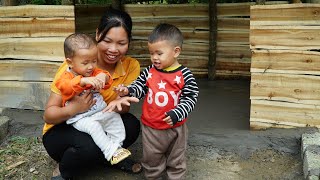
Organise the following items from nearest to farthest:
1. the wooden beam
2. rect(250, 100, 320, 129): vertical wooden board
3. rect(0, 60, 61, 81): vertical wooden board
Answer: rect(250, 100, 320, 129): vertical wooden board, rect(0, 60, 61, 81): vertical wooden board, the wooden beam

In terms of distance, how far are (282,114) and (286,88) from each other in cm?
25

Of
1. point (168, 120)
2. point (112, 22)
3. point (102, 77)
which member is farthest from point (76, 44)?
point (168, 120)

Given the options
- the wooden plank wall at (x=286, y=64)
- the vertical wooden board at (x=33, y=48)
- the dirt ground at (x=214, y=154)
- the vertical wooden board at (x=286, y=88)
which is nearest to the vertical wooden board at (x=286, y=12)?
the wooden plank wall at (x=286, y=64)

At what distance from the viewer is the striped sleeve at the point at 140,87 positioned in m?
2.90

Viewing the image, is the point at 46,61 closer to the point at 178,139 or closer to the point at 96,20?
the point at 178,139

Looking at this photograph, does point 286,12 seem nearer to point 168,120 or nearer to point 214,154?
point 214,154

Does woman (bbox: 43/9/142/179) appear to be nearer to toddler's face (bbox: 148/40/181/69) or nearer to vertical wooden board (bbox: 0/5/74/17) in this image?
toddler's face (bbox: 148/40/181/69)

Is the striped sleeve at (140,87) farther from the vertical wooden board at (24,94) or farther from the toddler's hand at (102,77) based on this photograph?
the vertical wooden board at (24,94)

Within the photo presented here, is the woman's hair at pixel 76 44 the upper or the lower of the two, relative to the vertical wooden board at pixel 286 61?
upper

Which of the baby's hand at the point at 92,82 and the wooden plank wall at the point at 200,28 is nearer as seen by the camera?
the baby's hand at the point at 92,82

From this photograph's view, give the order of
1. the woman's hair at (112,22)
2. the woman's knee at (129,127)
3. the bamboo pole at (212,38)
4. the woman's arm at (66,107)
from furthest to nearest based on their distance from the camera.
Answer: the bamboo pole at (212,38)
the woman's knee at (129,127)
the woman's hair at (112,22)
the woman's arm at (66,107)

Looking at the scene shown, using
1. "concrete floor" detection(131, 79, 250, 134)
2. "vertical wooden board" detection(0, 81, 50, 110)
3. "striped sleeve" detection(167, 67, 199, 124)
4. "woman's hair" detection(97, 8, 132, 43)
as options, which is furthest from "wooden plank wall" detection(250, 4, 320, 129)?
"vertical wooden board" detection(0, 81, 50, 110)

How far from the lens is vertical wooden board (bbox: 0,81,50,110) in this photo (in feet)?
14.0

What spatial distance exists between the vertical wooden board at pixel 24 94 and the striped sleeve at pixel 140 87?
5.38ft
